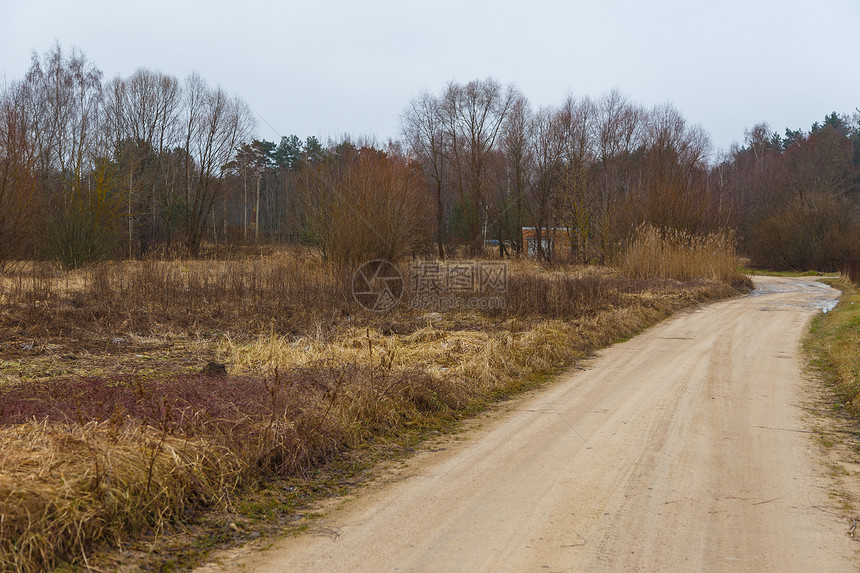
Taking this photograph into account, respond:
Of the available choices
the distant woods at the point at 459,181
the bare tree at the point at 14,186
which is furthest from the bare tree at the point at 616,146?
the bare tree at the point at 14,186

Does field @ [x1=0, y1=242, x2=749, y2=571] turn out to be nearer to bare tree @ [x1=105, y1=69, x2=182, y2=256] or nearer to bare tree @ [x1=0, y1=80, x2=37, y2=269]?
bare tree @ [x1=0, y1=80, x2=37, y2=269]

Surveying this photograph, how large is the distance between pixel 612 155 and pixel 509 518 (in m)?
47.0

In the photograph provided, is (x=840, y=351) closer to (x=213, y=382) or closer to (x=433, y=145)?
(x=213, y=382)

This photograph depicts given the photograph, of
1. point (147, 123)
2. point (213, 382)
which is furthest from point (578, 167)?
point (213, 382)

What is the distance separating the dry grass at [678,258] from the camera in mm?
27281

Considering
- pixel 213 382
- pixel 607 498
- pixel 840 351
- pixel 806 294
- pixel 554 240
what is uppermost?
pixel 554 240

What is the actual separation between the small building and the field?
25.8 m

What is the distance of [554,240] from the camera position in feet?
145

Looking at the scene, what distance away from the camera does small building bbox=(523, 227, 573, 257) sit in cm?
Result: 4305

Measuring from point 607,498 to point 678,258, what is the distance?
80.9 ft

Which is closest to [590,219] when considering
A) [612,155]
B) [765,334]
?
[612,155]

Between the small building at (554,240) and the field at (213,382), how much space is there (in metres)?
25.8

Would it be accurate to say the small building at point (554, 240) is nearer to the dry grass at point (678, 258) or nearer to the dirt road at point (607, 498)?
the dry grass at point (678, 258)

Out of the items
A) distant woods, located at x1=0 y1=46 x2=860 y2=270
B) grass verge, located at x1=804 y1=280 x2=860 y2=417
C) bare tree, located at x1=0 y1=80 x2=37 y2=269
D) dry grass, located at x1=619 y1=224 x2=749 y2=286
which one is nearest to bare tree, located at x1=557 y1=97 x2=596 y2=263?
distant woods, located at x1=0 y1=46 x2=860 y2=270
